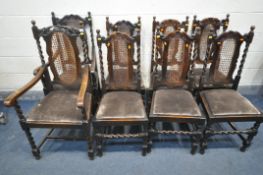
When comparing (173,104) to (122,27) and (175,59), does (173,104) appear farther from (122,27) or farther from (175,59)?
(122,27)

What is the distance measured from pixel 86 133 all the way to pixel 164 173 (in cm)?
75

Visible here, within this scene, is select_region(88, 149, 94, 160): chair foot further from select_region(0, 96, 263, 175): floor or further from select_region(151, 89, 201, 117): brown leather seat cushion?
select_region(151, 89, 201, 117): brown leather seat cushion

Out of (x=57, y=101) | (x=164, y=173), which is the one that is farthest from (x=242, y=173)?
(x=57, y=101)

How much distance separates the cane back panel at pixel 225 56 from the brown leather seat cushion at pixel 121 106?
0.75 m

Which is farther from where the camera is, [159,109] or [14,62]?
[14,62]

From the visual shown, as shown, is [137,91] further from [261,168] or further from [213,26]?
[261,168]

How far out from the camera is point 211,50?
5.72 feet

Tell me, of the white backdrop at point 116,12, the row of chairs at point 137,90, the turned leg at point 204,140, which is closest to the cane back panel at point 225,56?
the row of chairs at point 137,90

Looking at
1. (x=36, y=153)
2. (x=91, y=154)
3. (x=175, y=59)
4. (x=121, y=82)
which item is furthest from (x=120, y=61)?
(x=36, y=153)

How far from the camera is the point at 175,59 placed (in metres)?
1.80

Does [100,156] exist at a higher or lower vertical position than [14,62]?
lower

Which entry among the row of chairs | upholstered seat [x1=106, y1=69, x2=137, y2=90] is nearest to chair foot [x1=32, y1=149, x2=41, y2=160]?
the row of chairs

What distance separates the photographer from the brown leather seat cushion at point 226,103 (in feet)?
5.49

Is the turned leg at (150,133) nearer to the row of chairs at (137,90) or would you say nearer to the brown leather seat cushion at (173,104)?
the row of chairs at (137,90)
